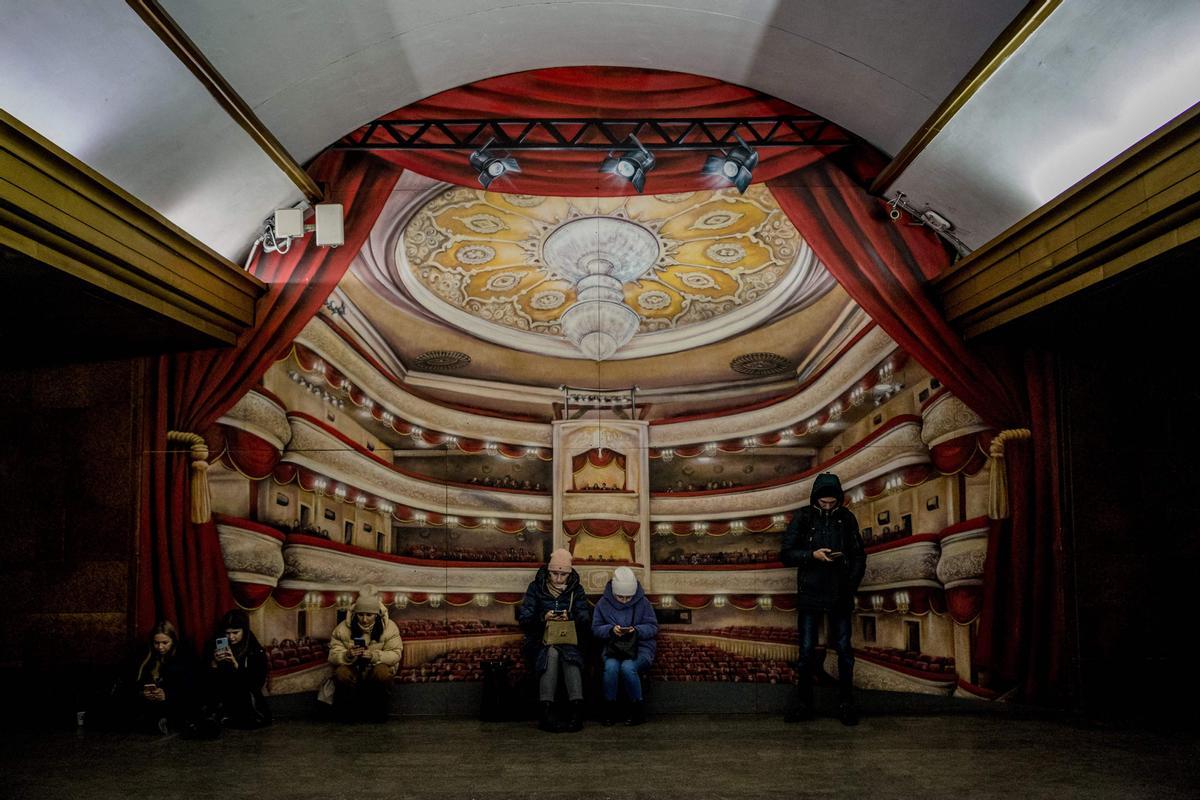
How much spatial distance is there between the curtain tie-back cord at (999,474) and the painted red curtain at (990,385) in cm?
5

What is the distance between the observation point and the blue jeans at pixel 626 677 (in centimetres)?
612

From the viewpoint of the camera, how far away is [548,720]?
19.4 feet

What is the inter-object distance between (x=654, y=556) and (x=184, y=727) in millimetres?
3284

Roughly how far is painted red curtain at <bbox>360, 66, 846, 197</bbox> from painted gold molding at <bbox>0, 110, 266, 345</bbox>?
5.47ft

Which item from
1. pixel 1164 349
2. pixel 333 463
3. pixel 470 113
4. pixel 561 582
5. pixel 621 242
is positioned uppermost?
pixel 470 113

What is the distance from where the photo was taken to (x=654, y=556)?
6652mm

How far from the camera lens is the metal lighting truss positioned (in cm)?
693

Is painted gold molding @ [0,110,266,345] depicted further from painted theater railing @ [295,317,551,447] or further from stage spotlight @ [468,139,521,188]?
stage spotlight @ [468,139,521,188]

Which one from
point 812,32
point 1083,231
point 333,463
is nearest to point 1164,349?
point 1083,231

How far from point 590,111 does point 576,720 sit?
4445 mm

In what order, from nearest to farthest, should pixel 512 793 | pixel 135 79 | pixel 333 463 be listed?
pixel 512 793 → pixel 135 79 → pixel 333 463

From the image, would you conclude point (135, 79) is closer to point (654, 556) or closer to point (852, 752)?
point (654, 556)

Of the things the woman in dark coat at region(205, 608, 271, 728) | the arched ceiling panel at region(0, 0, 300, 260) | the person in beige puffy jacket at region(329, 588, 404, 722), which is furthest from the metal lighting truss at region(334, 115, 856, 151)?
the woman in dark coat at region(205, 608, 271, 728)

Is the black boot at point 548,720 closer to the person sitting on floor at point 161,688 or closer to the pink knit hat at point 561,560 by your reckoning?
the pink knit hat at point 561,560
